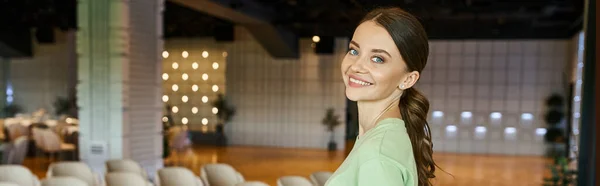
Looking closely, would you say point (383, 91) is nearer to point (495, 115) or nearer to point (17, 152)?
point (17, 152)

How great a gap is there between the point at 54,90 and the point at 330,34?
846 centimetres

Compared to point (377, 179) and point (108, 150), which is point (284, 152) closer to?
point (108, 150)

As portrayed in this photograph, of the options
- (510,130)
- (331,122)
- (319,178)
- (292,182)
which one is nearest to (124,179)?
(292,182)

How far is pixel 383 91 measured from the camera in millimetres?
1165

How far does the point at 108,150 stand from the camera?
6055mm

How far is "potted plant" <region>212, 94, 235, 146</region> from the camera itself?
13.8 metres

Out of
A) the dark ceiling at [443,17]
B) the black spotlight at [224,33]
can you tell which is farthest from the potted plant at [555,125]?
the black spotlight at [224,33]

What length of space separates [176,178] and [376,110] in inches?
152

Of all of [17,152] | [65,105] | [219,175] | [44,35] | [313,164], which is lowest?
[313,164]

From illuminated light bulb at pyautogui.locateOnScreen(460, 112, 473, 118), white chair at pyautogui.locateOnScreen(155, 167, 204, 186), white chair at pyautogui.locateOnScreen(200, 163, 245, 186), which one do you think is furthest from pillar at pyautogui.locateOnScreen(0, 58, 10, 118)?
illuminated light bulb at pyautogui.locateOnScreen(460, 112, 473, 118)

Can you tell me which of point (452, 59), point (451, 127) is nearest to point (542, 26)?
point (452, 59)

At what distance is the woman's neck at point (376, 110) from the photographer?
1.21m

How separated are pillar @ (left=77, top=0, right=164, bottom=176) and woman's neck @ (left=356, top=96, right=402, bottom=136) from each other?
5.22m

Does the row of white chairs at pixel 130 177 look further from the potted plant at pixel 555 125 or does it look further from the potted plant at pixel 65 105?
the potted plant at pixel 555 125
